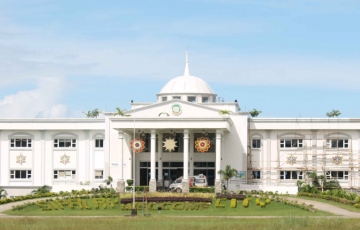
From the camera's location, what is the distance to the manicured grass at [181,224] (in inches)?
1423

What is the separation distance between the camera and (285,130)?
215 feet

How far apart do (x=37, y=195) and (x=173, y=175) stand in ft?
38.9

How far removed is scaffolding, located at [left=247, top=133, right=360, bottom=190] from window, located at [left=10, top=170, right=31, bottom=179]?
731 inches

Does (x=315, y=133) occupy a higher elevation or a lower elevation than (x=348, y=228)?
higher

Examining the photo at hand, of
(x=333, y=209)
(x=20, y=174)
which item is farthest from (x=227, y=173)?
(x=20, y=174)

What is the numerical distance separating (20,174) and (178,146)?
544 inches

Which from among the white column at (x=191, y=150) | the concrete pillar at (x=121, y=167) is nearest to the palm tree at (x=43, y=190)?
the concrete pillar at (x=121, y=167)

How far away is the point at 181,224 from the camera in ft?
123

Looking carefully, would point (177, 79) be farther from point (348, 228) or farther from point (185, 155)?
point (348, 228)

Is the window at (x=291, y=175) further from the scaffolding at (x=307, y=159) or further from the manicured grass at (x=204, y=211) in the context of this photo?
the manicured grass at (x=204, y=211)

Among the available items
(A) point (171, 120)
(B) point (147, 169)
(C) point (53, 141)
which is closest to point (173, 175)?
(B) point (147, 169)

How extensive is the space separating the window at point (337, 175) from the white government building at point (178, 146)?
0.08 meters

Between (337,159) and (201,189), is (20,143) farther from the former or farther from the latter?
(337,159)

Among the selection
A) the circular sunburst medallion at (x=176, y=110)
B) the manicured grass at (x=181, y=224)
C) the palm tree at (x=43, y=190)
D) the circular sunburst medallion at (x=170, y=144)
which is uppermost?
the circular sunburst medallion at (x=176, y=110)
